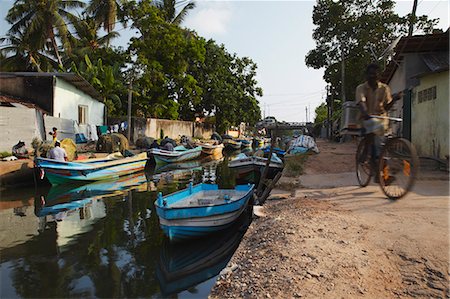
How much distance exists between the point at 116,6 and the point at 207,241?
26291mm

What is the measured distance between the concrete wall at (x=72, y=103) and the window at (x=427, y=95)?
1751 centimetres

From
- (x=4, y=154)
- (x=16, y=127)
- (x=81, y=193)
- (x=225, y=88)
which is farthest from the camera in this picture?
(x=225, y=88)

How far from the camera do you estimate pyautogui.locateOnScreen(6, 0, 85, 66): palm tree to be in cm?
2464

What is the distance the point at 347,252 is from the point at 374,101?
7.65ft

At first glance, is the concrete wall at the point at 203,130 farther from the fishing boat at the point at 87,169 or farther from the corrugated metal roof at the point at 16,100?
the corrugated metal roof at the point at 16,100

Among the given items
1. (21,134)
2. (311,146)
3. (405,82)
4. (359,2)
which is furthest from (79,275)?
(359,2)

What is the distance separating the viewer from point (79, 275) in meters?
6.50

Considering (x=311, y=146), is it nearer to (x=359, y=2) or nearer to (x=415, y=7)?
(x=415, y=7)

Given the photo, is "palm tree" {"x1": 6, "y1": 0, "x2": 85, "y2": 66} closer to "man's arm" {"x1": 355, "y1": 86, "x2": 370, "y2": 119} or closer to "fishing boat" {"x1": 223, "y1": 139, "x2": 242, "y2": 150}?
"fishing boat" {"x1": 223, "y1": 139, "x2": 242, "y2": 150}

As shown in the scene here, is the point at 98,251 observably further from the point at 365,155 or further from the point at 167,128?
the point at 167,128

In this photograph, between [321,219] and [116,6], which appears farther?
[116,6]

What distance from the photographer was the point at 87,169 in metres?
15.0

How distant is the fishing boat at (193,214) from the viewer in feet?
24.4

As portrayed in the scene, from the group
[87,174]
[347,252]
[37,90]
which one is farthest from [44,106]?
[347,252]
